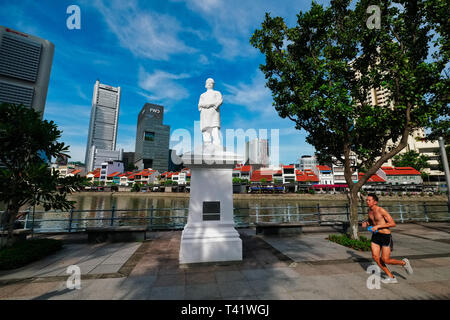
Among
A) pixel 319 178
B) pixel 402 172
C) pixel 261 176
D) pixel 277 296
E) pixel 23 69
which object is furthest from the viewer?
pixel 23 69

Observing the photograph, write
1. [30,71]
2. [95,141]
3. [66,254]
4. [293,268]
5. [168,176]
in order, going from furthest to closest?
[95,141]
[30,71]
[168,176]
[66,254]
[293,268]

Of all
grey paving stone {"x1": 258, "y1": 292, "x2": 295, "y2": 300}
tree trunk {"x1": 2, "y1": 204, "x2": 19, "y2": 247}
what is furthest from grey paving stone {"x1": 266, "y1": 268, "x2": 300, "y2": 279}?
tree trunk {"x1": 2, "y1": 204, "x2": 19, "y2": 247}

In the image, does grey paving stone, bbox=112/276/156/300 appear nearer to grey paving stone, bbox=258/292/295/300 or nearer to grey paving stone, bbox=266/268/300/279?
grey paving stone, bbox=258/292/295/300

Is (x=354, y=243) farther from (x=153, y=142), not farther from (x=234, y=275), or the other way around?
(x=153, y=142)

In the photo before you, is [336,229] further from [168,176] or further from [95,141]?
[95,141]

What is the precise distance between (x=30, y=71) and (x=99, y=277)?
124 m

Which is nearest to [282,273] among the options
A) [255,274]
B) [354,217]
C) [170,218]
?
[255,274]

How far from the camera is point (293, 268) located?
4.24 meters

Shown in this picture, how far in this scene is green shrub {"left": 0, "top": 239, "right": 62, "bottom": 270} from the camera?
13.9 feet

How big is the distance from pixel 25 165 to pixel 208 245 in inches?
212

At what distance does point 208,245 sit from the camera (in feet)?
14.8

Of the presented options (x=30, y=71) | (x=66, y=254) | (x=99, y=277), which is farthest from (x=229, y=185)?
(x=30, y=71)

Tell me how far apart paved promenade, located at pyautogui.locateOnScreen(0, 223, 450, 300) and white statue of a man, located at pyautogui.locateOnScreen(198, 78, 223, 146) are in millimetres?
3249

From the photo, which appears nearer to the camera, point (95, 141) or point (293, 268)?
point (293, 268)
